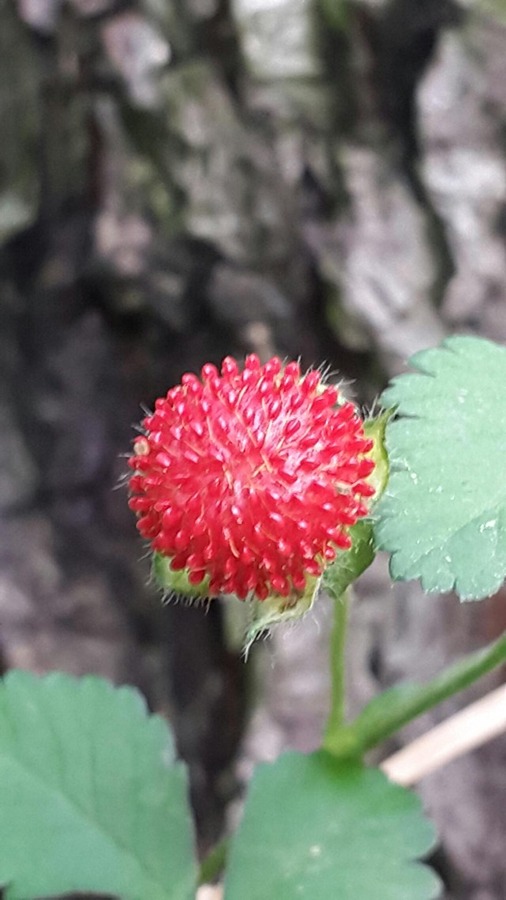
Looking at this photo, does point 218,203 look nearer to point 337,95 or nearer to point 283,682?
point 337,95

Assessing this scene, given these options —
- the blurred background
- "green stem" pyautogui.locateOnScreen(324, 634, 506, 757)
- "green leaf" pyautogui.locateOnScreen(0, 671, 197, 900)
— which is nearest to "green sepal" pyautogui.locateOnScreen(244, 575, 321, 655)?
"green stem" pyautogui.locateOnScreen(324, 634, 506, 757)

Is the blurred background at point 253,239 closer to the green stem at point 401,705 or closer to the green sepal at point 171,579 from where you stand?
the green stem at point 401,705

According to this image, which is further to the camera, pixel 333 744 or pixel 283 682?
pixel 283 682

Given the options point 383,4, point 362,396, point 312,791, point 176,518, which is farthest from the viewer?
point 362,396

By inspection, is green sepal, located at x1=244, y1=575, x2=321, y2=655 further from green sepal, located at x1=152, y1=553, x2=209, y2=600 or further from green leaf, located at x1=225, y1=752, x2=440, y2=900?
green leaf, located at x1=225, y1=752, x2=440, y2=900

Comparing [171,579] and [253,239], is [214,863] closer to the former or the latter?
[171,579]

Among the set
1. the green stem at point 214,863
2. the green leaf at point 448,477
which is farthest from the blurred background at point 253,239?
the green leaf at point 448,477

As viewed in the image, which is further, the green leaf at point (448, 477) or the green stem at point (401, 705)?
the green stem at point (401, 705)

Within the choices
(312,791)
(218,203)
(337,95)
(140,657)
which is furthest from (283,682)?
(337,95)
